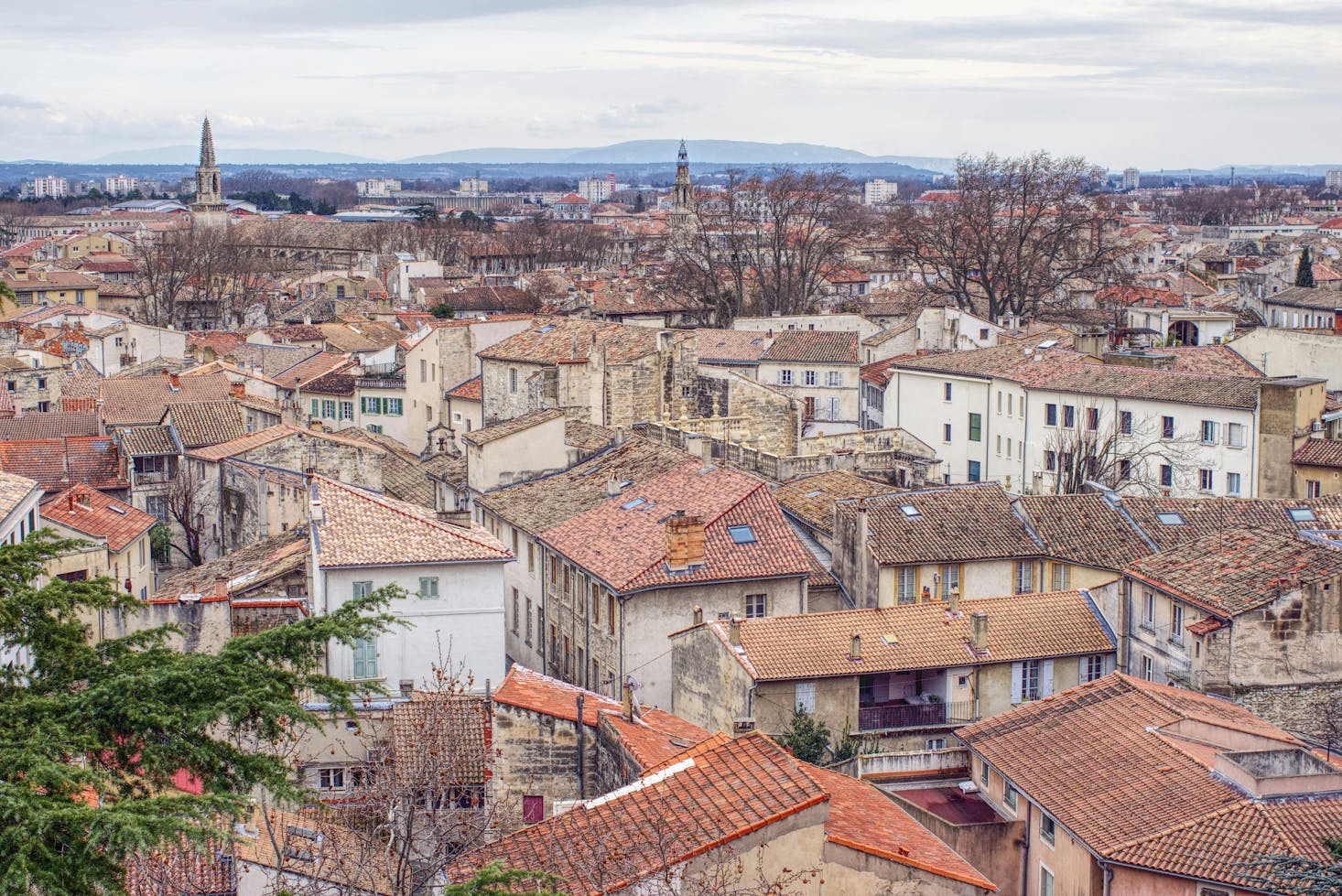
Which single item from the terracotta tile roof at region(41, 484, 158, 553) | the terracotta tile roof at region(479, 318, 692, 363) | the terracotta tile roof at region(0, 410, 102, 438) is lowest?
the terracotta tile roof at region(41, 484, 158, 553)

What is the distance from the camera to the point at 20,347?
221ft

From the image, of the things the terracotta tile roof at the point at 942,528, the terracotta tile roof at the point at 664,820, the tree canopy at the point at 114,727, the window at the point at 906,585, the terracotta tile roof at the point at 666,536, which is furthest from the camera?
the terracotta tile roof at the point at 942,528

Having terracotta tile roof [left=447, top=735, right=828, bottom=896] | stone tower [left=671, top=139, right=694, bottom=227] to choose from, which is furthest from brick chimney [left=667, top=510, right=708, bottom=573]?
stone tower [left=671, top=139, right=694, bottom=227]

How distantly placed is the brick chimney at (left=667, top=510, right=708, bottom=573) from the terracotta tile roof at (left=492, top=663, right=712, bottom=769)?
6.68 metres

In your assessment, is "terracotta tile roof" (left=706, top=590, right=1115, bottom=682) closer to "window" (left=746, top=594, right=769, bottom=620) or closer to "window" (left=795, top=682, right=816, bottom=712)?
"window" (left=795, top=682, right=816, bottom=712)

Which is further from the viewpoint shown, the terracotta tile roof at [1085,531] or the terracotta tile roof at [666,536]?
the terracotta tile roof at [1085,531]

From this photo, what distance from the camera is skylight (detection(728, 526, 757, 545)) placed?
31016mm

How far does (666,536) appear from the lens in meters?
30.5

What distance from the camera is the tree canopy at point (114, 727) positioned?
37.6 feet

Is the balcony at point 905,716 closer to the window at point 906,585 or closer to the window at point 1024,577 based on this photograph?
the window at point 906,585

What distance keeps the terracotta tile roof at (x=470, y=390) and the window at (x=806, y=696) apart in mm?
26643

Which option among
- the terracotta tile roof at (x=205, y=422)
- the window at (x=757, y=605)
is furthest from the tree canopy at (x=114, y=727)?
the terracotta tile roof at (x=205, y=422)

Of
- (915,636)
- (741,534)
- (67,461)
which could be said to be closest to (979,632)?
(915,636)

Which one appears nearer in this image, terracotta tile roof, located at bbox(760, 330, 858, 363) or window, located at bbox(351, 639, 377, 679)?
window, located at bbox(351, 639, 377, 679)
